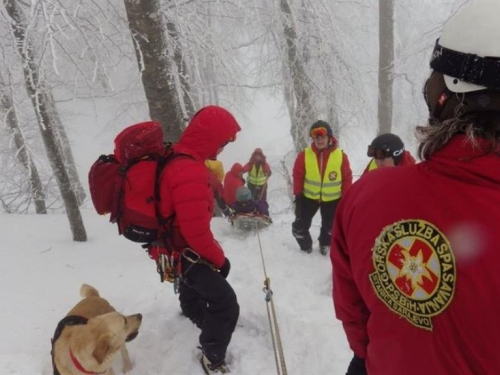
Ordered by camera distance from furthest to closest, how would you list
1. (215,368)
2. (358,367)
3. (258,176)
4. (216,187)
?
(258,176), (216,187), (215,368), (358,367)

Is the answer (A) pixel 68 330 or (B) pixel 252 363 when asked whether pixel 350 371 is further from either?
(A) pixel 68 330

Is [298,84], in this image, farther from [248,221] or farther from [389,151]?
[389,151]

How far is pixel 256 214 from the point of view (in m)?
6.60

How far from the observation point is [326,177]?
515 cm

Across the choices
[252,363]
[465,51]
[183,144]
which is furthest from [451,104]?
[252,363]

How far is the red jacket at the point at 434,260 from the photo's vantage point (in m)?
0.99

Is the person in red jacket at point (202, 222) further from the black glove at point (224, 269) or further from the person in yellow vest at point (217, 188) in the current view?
the person in yellow vest at point (217, 188)

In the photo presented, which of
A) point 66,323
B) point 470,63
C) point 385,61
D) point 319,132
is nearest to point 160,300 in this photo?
point 66,323

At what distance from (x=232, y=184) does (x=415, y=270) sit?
252 inches

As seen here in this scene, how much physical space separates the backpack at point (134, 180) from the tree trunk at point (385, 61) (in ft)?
27.5

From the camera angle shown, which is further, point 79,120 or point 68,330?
point 79,120

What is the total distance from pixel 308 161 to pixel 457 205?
420 cm

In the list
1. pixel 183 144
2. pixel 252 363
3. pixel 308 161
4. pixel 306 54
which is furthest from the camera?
pixel 306 54

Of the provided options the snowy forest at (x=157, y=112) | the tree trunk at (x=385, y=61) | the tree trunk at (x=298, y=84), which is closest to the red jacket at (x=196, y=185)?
the snowy forest at (x=157, y=112)
